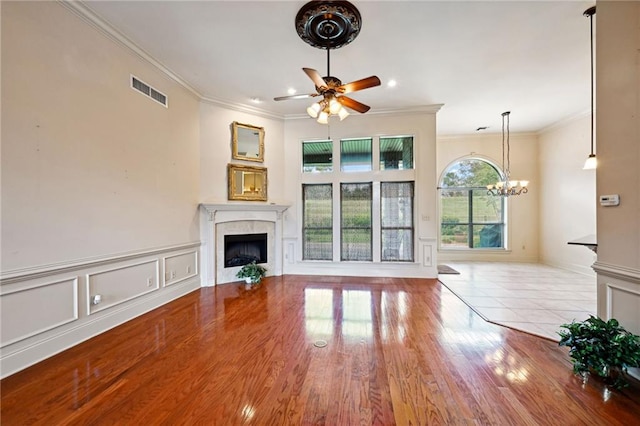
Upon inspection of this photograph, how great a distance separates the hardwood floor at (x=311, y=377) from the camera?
168cm

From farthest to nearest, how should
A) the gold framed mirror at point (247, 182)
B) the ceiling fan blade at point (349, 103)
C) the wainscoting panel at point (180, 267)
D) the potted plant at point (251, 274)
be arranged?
the gold framed mirror at point (247, 182)
the potted plant at point (251, 274)
the wainscoting panel at point (180, 267)
the ceiling fan blade at point (349, 103)

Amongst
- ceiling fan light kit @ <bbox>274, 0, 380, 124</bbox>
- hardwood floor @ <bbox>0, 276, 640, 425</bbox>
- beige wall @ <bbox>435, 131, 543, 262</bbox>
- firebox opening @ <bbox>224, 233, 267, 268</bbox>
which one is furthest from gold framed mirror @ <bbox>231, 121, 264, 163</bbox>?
beige wall @ <bbox>435, 131, 543, 262</bbox>

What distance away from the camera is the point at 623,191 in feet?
6.74

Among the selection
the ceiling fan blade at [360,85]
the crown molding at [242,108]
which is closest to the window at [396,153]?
the crown molding at [242,108]

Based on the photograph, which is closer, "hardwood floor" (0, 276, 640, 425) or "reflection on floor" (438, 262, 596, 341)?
"hardwood floor" (0, 276, 640, 425)

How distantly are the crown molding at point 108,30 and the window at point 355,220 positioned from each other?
3.77 metres

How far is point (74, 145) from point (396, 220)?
5.13 m

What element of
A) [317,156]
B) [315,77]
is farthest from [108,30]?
[317,156]

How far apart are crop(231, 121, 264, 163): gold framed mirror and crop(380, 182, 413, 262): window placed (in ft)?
→ 8.97

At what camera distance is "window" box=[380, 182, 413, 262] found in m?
5.39

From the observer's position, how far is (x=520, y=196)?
7008 mm

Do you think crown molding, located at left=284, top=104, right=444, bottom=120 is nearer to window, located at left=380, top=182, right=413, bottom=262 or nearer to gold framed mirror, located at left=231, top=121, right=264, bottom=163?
window, located at left=380, top=182, right=413, bottom=262

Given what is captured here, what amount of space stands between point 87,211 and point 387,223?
4832 millimetres

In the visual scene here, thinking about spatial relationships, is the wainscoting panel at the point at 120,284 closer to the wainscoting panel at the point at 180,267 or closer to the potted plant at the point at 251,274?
the wainscoting panel at the point at 180,267
